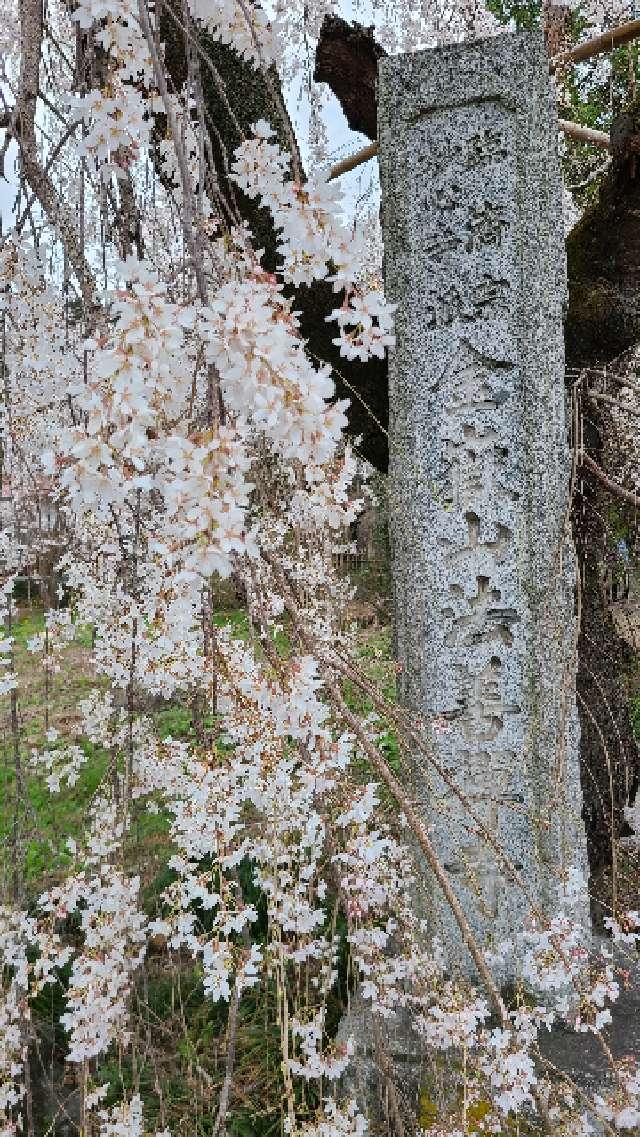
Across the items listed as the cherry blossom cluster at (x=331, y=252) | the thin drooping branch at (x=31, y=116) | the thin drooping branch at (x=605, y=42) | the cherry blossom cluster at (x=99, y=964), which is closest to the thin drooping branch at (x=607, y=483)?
the thin drooping branch at (x=605, y=42)

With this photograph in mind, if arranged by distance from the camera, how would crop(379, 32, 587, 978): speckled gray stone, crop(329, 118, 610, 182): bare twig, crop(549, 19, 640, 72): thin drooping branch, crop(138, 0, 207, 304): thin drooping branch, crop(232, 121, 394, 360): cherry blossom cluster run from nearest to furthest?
crop(138, 0, 207, 304): thin drooping branch < crop(232, 121, 394, 360): cherry blossom cluster < crop(379, 32, 587, 978): speckled gray stone < crop(549, 19, 640, 72): thin drooping branch < crop(329, 118, 610, 182): bare twig

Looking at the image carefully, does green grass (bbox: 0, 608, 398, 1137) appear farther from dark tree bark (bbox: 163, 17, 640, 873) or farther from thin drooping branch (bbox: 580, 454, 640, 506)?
thin drooping branch (bbox: 580, 454, 640, 506)

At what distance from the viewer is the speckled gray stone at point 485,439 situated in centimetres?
195

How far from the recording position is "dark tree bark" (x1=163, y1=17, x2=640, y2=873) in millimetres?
2287

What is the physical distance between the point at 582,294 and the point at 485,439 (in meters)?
0.82

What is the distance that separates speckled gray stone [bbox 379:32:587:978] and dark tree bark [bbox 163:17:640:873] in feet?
0.86

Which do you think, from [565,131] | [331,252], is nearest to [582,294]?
[565,131]

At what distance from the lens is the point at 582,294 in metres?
2.51

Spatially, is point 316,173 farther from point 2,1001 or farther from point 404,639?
point 2,1001

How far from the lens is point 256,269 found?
108 centimetres

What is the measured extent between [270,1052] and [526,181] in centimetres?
257

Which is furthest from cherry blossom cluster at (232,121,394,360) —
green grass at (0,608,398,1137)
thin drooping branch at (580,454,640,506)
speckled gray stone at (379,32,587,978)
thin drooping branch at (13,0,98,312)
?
thin drooping branch at (580,454,640,506)

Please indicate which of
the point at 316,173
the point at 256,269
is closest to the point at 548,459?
the point at 316,173

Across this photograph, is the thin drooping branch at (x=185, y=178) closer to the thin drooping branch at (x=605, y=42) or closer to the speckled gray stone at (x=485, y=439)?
the speckled gray stone at (x=485, y=439)
